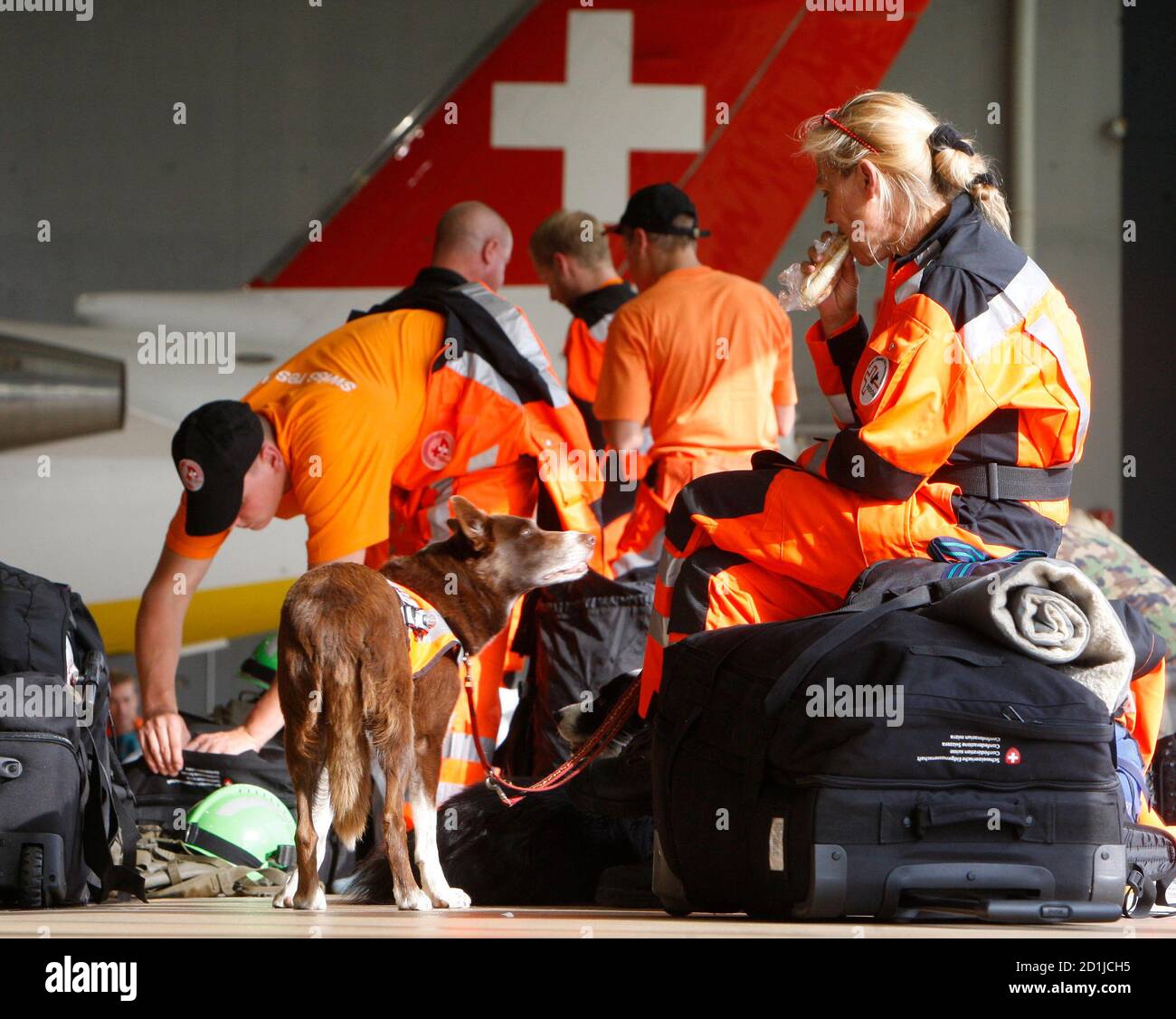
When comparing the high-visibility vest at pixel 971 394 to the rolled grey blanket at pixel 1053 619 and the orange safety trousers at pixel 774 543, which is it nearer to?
the orange safety trousers at pixel 774 543

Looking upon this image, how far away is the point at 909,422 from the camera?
82.1 inches

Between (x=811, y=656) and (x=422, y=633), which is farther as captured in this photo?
(x=422, y=633)

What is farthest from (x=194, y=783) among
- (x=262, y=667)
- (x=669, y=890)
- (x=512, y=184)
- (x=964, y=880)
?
(x=512, y=184)

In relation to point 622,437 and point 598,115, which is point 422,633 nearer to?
point 622,437

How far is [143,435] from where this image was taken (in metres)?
5.66

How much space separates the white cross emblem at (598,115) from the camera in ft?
18.9

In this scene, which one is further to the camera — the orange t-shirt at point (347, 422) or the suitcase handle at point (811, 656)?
the orange t-shirt at point (347, 422)

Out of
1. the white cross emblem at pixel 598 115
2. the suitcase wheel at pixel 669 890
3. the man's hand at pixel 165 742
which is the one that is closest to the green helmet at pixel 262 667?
the man's hand at pixel 165 742

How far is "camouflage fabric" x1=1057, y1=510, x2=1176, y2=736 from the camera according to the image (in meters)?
2.96

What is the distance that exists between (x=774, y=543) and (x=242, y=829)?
1401 millimetres

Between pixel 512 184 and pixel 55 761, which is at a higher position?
pixel 512 184

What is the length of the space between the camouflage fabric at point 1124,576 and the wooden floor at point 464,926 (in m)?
1.05

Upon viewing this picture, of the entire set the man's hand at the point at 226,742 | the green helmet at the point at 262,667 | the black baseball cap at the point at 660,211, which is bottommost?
the man's hand at the point at 226,742
